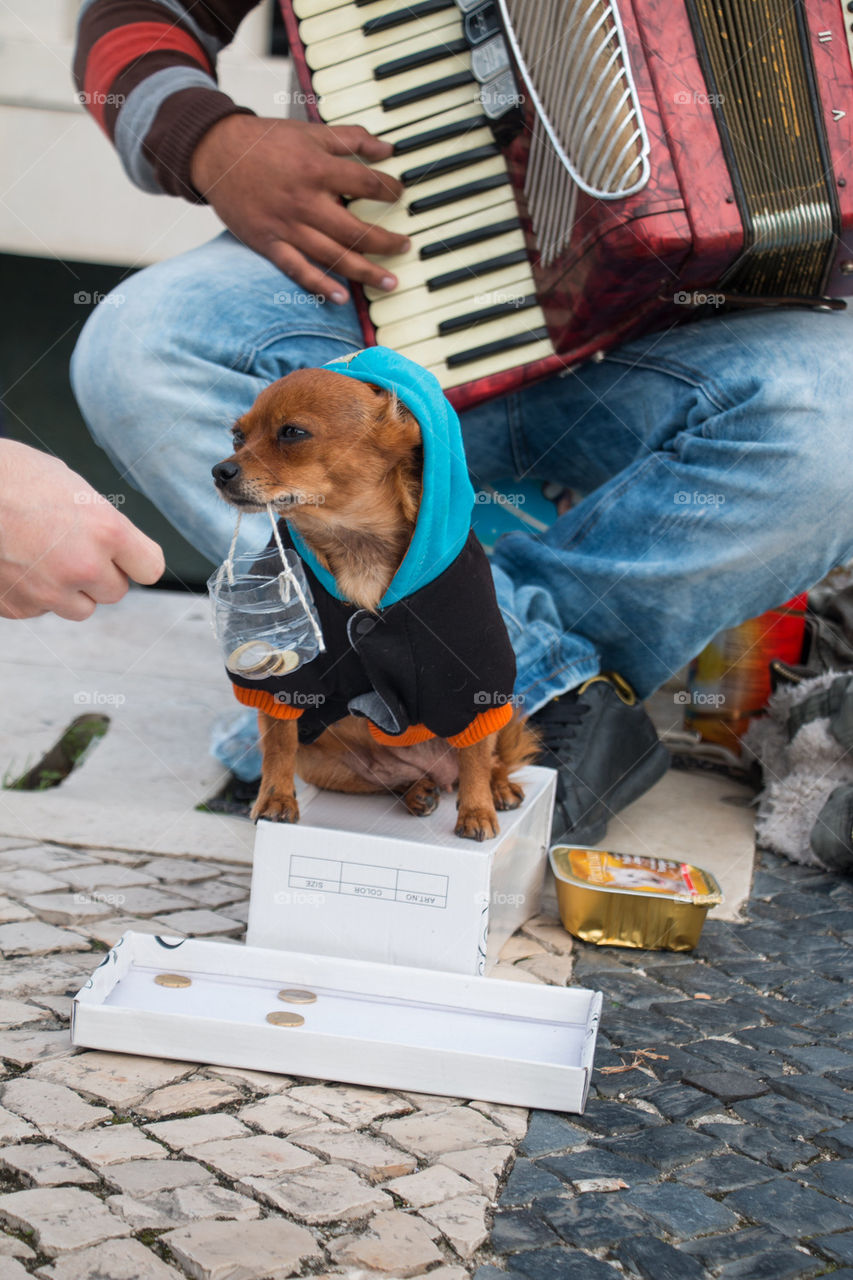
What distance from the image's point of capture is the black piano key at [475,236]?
8.47 feet

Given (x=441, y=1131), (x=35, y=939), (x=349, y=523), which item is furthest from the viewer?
(x=35, y=939)

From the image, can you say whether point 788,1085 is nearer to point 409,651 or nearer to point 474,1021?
point 474,1021

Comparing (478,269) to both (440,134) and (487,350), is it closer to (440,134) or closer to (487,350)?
(487,350)

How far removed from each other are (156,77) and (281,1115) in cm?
242

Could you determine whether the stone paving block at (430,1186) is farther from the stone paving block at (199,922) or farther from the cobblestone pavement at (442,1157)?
the stone paving block at (199,922)

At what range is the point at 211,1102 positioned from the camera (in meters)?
1.59

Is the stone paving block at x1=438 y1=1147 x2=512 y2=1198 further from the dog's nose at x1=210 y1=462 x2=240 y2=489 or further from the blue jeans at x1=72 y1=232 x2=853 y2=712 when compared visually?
the blue jeans at x1=72 y1=232 x2=853 y2=712

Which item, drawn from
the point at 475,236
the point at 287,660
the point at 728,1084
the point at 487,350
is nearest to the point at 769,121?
the point at 475,236

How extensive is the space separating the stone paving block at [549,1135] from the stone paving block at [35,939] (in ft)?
2.93

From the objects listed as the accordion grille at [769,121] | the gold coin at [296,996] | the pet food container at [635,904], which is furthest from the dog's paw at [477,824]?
the accordion grille at [769,121]

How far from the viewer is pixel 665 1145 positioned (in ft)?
5.13

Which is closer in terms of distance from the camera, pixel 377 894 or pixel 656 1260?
pixel 656 1260

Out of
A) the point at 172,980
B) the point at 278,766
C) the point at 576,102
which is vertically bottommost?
the point at 172,980

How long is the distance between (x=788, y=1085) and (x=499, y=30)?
2.19 meters
